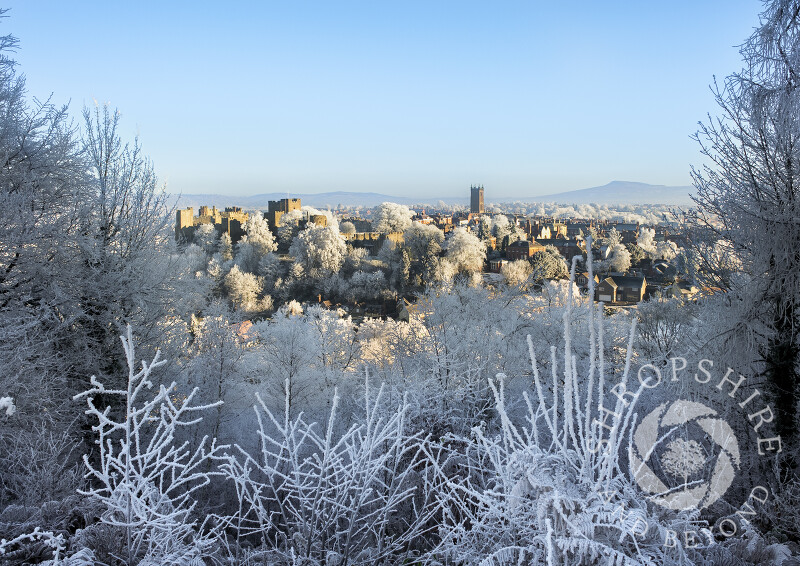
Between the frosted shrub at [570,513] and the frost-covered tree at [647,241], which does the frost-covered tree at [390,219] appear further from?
the frosted shrub at [570,513]

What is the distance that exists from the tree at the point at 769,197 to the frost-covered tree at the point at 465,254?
3196cm

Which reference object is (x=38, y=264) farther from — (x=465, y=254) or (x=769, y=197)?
(x=465, y=254)

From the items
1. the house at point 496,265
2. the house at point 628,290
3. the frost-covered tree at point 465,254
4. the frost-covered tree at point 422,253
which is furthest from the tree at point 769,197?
the house at point 496,265

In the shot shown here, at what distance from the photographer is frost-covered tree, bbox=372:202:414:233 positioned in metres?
59.3

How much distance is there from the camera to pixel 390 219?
61125 millimetres

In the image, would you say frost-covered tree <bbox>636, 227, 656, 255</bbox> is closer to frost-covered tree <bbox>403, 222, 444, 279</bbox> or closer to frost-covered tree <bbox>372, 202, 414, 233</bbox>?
frost-covered tree <bbox>403, 222, 444, 279</bbox>

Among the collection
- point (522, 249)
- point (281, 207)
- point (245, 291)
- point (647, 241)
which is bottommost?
point (245, 291)

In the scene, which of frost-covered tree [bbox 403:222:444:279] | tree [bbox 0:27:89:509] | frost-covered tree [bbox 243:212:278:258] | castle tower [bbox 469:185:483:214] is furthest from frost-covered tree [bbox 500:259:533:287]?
castle tower [bbox 469:185:483:214]

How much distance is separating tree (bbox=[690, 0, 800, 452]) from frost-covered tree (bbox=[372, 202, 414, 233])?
5141 cm

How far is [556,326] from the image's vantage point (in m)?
14.2

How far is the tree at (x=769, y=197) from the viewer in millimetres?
5320

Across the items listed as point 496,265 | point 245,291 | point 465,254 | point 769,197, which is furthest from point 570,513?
point 496,265

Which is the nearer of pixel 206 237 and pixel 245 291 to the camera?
pixel 245 291

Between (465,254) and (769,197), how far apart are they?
1307 inches
